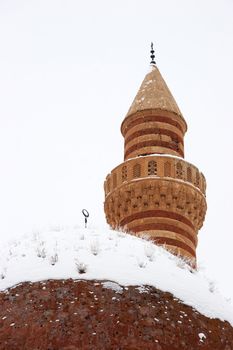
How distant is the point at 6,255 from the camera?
331 inches

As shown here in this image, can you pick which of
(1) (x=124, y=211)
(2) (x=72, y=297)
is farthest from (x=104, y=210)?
(2) (x=72, y=297)

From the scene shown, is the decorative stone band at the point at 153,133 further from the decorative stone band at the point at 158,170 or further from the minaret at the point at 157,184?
the decorative stone band at the point at 158,170

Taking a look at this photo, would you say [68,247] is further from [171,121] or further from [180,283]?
[171,121]

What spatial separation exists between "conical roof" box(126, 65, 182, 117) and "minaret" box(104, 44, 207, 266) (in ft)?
0.12

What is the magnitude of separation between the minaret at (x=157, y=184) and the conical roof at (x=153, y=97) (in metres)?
0.04

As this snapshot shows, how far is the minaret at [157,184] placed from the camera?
1689cm

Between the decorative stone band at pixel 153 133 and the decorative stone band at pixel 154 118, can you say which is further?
the decorative stone band at pixel 154 118

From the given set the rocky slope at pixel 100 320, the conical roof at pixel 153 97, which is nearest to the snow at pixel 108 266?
the rocky slope at pixel 100 320

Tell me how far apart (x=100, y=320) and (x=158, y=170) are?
10605 mm

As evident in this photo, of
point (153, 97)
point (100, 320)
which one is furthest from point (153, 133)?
point (100, 320)

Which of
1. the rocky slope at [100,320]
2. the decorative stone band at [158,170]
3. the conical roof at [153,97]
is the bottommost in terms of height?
the rocky slope at [100,320]

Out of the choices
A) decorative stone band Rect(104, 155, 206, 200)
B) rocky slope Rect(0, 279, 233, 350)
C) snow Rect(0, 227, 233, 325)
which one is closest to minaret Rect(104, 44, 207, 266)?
decorative stone band Rect(104, 155, 206, 200)

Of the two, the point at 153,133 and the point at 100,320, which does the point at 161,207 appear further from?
the point at 100,320

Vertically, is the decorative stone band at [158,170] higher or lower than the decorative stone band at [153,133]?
lower
